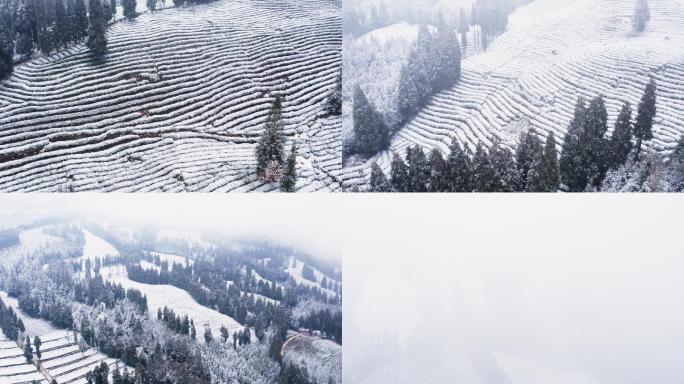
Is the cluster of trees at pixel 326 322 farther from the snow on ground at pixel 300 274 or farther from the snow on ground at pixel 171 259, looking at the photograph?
the snow on ground at pixel 171 259

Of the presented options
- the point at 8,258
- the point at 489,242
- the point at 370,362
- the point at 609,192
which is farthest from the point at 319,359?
the point at 609,192

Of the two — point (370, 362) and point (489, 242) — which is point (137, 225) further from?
point (489, 242)

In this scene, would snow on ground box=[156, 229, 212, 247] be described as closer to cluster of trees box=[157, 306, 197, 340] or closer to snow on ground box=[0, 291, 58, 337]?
cluster of trees box=[157, 306, 197, 340]

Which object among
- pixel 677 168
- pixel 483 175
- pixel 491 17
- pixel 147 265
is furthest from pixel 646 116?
pixel 147 265

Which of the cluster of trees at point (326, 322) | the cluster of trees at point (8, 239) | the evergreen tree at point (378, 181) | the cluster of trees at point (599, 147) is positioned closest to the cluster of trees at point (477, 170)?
the evergreen tree at point (378, 181)

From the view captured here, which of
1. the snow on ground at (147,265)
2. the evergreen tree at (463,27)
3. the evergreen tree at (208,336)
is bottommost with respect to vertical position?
the evergreen tree at (208,336)

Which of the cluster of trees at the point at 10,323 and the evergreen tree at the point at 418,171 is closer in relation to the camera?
the cluster of trees at the point at 10,323
